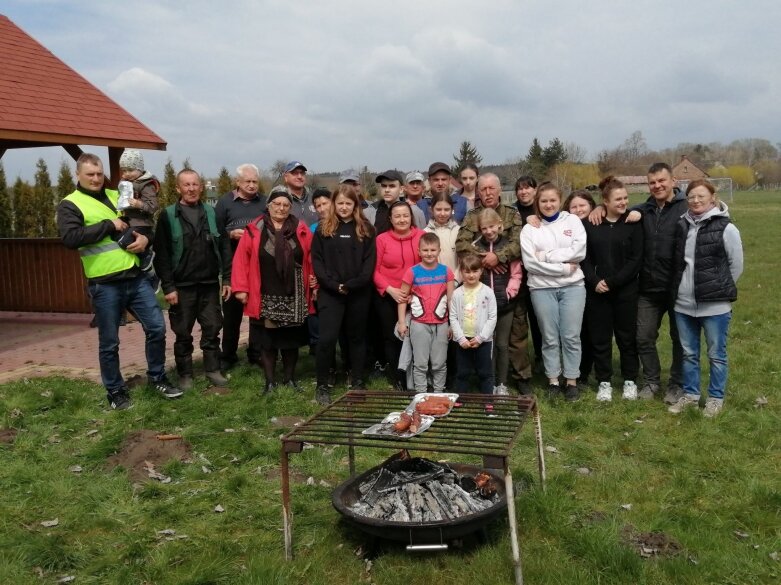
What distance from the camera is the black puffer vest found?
523 cm

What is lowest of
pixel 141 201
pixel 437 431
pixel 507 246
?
pixel 437 431

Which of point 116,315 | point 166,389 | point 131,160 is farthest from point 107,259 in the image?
point 166,389

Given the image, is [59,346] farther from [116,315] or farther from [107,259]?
[107,259]

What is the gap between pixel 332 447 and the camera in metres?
5.06

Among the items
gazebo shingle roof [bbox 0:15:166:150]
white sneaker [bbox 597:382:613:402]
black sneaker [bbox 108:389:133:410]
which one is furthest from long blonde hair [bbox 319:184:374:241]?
gazebo shingle roof [bbox 0:15:166:150]

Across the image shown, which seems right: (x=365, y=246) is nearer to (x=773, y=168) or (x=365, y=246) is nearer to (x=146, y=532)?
(x=146, y=532)

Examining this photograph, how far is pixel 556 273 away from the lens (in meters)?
5.75

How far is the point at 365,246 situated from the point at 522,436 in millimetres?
2177

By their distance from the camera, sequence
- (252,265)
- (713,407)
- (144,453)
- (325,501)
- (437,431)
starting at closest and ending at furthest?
(437,431)
(325,501)
(144,453)
(713,407)
(252,265)

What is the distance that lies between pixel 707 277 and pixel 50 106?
858 centimetres

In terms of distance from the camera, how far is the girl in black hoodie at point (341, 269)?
5.96 m

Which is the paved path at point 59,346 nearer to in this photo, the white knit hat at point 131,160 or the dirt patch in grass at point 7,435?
the dirt patch in grass at point 7,435

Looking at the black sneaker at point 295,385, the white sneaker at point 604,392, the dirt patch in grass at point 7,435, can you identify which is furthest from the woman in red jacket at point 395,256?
the dirt patch in grass at point 7,435

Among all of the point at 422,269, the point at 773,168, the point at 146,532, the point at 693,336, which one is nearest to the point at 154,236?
the point at 422,269
